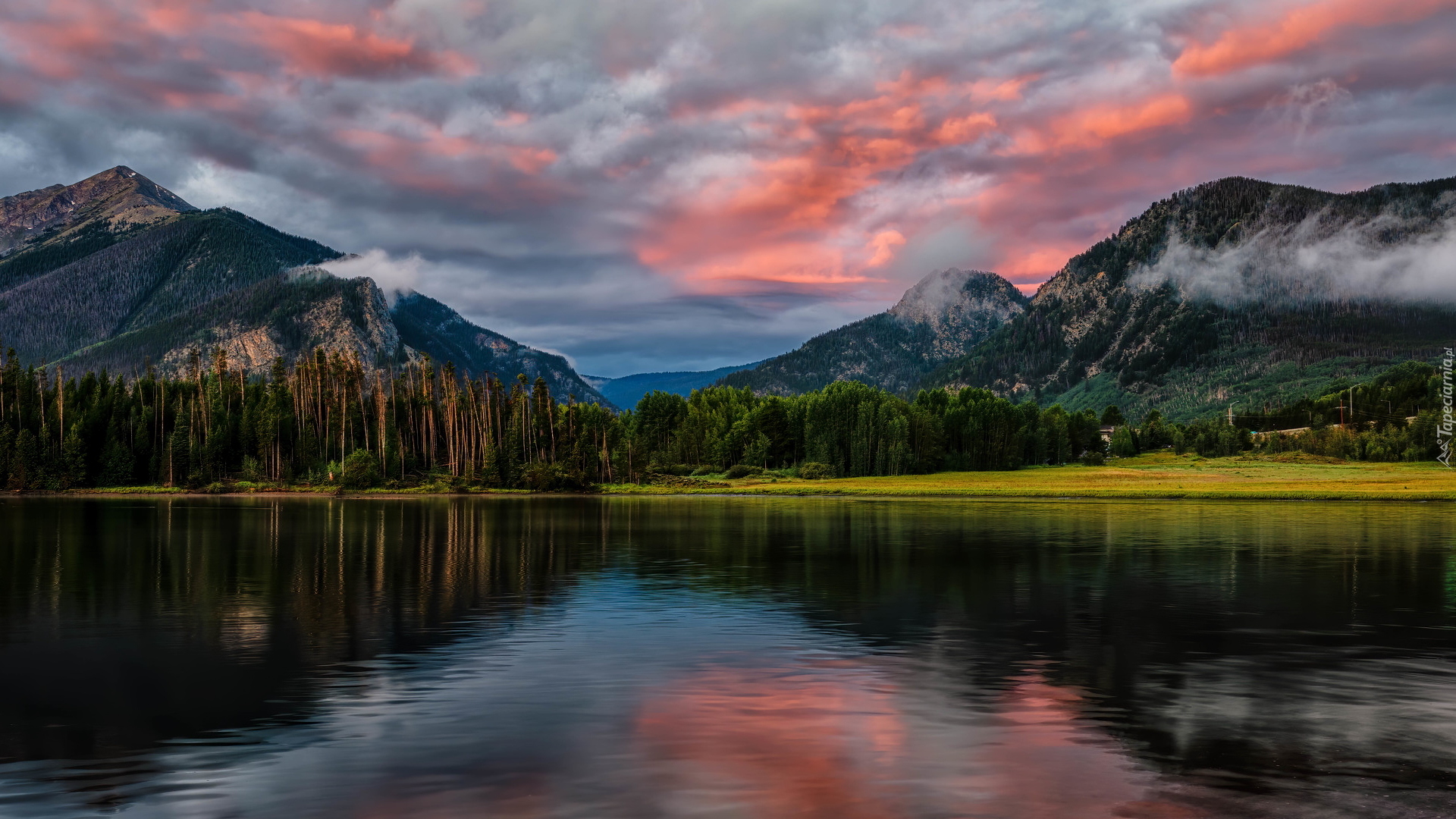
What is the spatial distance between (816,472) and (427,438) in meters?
72.8

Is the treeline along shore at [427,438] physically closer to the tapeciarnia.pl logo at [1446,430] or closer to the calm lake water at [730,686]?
the tapeciarnia.pl logo at [1446,430]

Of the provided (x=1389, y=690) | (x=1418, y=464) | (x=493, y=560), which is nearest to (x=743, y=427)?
(x=1418, y=464)

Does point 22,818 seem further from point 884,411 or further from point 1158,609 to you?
point 884,411

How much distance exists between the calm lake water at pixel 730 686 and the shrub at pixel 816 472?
123631 millimetres

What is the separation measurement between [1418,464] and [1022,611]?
178 m

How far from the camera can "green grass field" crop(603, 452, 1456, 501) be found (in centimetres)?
11338

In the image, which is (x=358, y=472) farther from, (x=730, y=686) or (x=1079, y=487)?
(x=730, y=686)

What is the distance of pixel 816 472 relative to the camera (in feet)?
570

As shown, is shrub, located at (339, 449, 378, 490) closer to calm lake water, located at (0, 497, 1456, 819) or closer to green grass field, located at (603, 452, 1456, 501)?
green grass field, located at (603, 452, 1456, 501)

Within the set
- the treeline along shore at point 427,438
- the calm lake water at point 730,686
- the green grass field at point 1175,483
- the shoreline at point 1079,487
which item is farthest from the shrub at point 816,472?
the calm lake water at point 730,686

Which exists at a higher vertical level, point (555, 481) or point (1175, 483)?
point (555, 481)

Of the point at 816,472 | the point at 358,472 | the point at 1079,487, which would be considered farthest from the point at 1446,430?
the point at 358,472

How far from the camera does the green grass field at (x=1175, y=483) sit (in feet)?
372

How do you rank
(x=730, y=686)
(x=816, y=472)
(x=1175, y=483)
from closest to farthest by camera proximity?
(x=730, y=686)
(x=1175, y=483)
(x=816, y=472)
